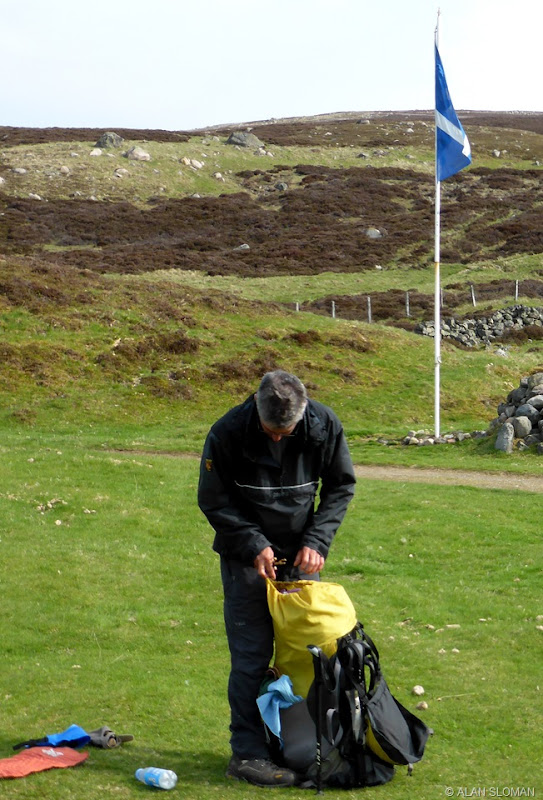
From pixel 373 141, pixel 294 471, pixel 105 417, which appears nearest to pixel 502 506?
pixel 294 471

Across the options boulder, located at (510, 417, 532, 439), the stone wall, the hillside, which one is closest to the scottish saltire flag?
boulder, located at (510, 417, 532, 439)

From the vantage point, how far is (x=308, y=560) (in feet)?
20.0

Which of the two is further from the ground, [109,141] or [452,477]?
[109,141]

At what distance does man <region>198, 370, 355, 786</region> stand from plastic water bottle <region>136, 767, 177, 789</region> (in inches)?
17.6

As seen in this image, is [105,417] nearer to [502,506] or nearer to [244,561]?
[502,506]

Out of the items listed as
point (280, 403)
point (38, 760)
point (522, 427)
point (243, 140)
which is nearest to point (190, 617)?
point (38, 760)

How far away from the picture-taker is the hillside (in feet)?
98.8

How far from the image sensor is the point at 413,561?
13102 millimetres

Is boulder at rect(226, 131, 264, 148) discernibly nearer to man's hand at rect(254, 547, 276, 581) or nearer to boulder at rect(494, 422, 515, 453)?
boulder at rect(494, 422, 515, 453)

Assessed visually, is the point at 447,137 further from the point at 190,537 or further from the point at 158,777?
the point at 158,777

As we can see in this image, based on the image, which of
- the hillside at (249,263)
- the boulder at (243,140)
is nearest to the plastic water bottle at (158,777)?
the hillside at (249,263)

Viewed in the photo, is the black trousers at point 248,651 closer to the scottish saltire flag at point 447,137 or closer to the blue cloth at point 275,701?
the blue cloth at point 275,701

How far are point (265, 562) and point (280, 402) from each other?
1075 millimetres

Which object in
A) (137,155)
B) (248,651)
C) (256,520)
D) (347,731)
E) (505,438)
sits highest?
(137,155)
